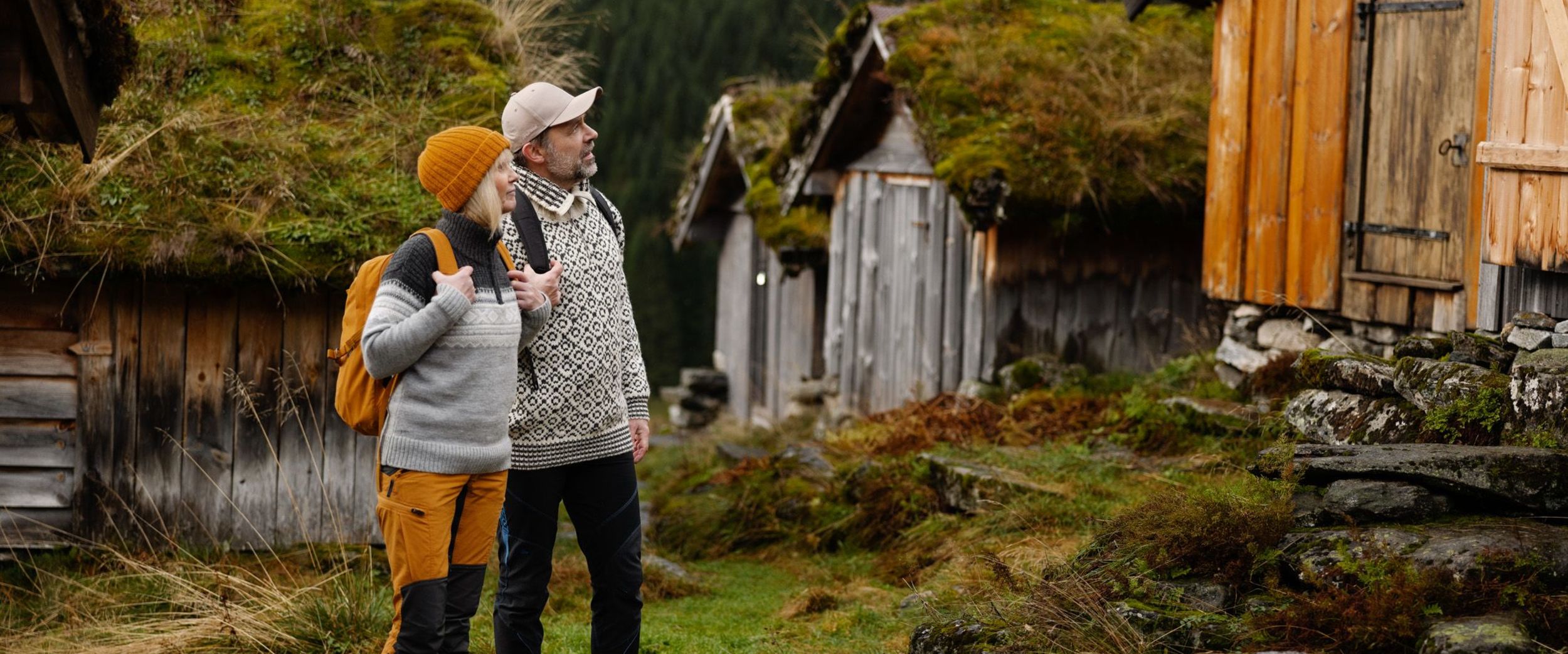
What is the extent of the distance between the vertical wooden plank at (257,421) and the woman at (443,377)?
3811mm

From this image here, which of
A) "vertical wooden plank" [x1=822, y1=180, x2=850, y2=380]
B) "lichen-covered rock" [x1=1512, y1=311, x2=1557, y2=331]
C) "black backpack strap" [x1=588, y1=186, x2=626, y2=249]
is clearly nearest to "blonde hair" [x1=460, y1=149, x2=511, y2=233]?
"black backpack strap" [x1=588, y1=186, x2=626, y2=249]

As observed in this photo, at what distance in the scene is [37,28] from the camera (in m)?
4.73

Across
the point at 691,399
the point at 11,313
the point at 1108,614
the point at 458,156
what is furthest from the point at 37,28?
the point at 691,399

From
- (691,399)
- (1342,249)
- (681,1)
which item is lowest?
(691,399)

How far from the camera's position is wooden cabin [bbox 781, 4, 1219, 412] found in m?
9.85

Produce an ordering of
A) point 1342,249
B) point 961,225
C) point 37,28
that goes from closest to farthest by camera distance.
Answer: point 37,28 < point 1342,249 < point 961,225

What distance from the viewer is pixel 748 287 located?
17281 millimetres

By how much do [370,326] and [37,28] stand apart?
7.34 ft

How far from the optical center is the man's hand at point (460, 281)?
3525 mm

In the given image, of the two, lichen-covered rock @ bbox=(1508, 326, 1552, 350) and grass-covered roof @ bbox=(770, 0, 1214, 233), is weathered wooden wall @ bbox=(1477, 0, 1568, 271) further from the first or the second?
grass-covered roof @ bbox=(770, 0, 1214, 233)

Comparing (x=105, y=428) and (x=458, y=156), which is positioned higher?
(x=458, y=156)

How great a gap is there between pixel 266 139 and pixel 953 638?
4973 millimetres

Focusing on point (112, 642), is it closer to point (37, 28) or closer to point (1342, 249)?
point (37, 28)

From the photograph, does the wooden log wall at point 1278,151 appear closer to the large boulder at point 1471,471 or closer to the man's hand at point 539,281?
the large boulder at point 1471,471
